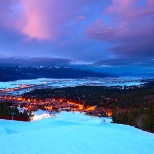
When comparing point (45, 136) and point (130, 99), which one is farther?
point (130, 99)

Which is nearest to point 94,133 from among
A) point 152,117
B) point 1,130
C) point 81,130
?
point 81,130

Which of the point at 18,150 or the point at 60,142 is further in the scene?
the point at 60,142

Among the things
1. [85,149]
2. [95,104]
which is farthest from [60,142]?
[95,104]

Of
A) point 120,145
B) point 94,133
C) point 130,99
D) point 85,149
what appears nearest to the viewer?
point 85,149

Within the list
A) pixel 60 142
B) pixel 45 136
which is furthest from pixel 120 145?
pixel 45 136

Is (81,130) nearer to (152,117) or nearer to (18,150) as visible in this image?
(18,150)

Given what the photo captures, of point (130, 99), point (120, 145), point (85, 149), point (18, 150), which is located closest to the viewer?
point (18, 150)

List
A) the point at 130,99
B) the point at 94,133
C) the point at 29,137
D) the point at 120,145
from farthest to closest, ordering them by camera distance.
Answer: the point at 130,99 → the point at 94,133 → the point at 29,137 → the point at 120,145

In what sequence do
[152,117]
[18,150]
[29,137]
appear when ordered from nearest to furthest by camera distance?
1. [18,150]
2. [29,137]
3. [152,117]

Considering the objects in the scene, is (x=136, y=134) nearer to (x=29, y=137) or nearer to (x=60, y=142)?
(x=60, y=142)
